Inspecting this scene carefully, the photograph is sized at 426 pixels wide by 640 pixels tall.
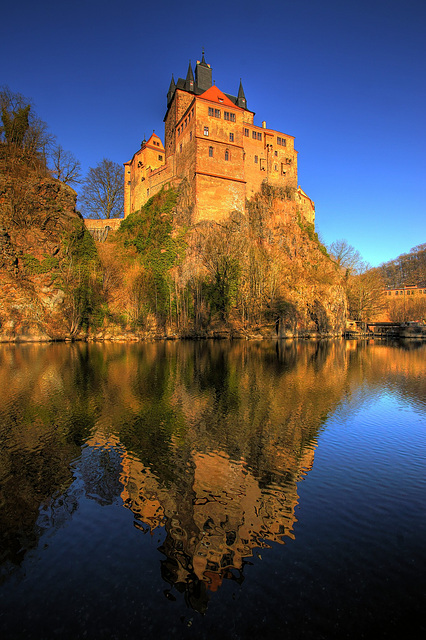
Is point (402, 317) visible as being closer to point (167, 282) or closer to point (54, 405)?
point (167, 282)

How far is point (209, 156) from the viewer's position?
44469mm

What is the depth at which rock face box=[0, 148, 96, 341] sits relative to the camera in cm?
3356

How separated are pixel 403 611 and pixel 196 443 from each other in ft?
16.5

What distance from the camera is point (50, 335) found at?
115 ft

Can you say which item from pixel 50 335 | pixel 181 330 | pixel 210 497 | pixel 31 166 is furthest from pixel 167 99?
pixel 210 497

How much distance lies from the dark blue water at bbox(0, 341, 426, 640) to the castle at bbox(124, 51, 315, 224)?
38216 mm

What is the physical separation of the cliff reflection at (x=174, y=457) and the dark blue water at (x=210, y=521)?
0.03 m

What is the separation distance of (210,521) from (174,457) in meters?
2.30

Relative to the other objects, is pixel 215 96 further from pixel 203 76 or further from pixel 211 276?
pixel 211 276

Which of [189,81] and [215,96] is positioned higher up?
[189,81]

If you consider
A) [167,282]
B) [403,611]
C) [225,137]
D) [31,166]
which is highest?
[225,137]

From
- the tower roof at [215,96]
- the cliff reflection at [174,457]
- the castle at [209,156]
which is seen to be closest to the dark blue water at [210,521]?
the cliff reflection at [174,457]

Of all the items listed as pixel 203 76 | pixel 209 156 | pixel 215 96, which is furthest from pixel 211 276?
pixel 203 76

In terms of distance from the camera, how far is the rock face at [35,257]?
3356 centimetres
